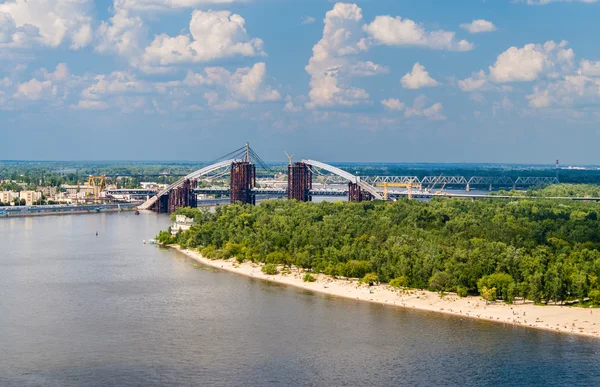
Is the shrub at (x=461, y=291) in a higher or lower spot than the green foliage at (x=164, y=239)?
lower

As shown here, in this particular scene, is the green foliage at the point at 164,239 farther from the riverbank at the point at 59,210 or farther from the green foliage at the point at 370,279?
the riverbank at the point at 59,210

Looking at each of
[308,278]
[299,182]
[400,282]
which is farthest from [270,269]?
[299,182]

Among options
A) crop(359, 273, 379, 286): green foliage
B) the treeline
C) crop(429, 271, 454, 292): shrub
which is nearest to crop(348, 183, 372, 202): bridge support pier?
the treeline

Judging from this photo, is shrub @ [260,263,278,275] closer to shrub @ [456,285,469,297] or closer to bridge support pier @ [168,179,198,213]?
shrub @ [456,285,469,297]

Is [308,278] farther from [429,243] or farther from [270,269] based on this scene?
[429,243]

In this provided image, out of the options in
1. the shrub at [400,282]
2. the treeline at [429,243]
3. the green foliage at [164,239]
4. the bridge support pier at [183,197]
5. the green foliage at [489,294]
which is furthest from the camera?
the bridge support pier at [183,197]

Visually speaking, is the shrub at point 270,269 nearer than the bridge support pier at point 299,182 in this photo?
Yes

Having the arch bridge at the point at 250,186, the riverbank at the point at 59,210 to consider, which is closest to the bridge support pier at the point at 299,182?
the arch bridge at the point at 250,186

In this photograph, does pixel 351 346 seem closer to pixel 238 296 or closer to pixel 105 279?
pixel 238 296
